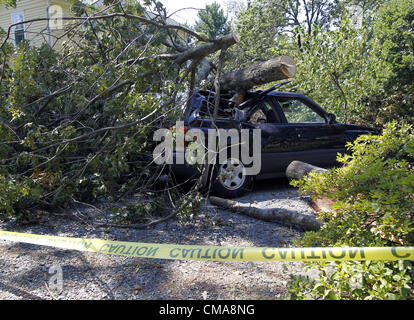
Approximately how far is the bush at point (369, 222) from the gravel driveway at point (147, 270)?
444 millimetres

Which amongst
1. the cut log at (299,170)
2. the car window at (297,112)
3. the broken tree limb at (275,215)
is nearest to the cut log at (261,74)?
the car window at (297,112)

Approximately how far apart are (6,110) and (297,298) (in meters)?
4.61

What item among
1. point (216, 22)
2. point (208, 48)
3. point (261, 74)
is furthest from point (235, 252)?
point (216, 22)

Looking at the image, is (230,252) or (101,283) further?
(101,283)

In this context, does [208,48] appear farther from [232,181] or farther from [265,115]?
[232,181]

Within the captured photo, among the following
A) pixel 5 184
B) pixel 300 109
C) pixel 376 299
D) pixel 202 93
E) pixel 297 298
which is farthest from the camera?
pixel 300 109

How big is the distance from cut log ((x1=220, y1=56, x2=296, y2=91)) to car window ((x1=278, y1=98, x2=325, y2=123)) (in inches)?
33.2

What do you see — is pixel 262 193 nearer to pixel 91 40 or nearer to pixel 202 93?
pixel 202 93

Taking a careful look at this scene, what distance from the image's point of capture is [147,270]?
122 inches

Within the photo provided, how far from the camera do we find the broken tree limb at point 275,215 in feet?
12.5

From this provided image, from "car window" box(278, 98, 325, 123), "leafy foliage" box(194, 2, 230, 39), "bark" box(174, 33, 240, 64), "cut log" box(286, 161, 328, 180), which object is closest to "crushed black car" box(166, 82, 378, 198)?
"car window" box(278, 98, 325, 123)

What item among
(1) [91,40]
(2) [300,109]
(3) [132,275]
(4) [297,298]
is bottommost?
(3) [132,275]

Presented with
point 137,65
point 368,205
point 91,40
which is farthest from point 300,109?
point 368,205

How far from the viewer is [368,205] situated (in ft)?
7.55
